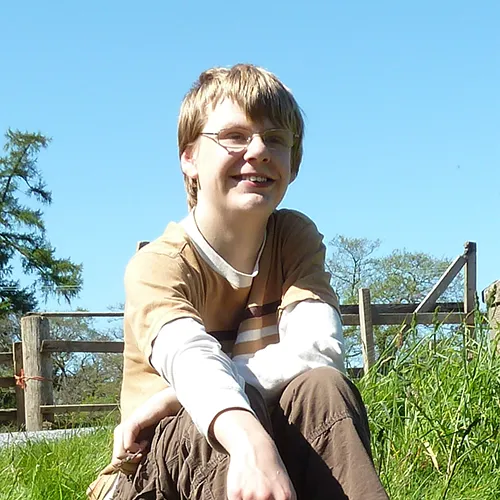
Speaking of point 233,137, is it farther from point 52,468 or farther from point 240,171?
point 52,468

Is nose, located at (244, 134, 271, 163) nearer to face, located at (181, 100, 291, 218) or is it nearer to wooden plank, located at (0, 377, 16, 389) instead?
face, located at (181, 100, 291, 218)

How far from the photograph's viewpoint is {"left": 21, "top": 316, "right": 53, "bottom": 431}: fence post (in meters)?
8.28

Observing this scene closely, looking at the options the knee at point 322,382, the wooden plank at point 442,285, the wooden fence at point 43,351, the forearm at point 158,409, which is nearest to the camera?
the knee at point 322,382

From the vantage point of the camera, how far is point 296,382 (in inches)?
58.2

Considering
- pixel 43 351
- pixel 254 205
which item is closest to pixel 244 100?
pixel 254 205

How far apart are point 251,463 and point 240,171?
0.68 m

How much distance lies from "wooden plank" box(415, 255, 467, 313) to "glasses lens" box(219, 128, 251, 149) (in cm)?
782

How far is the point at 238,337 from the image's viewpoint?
5.63 feet

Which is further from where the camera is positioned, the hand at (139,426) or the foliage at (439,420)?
the foliage at (439,420)

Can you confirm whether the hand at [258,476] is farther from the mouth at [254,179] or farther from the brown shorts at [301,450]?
the mouth at [254,179]

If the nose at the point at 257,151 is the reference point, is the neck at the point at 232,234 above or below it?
below

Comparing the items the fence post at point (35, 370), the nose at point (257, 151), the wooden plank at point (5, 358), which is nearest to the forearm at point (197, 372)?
the nose at point (257, 151)

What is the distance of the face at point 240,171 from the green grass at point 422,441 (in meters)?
0.88

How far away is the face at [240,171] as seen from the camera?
170cm
